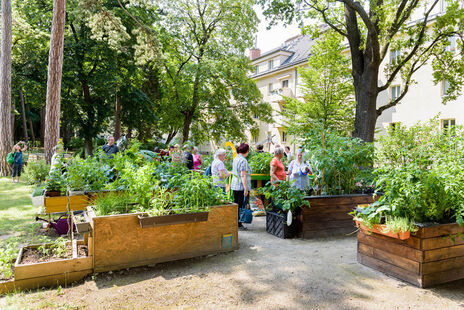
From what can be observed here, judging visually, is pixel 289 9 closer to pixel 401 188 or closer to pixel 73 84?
pixel 401 188

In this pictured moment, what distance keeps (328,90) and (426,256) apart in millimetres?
18545

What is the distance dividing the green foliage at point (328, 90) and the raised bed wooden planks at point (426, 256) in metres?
16.4

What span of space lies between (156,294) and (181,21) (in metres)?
22.1

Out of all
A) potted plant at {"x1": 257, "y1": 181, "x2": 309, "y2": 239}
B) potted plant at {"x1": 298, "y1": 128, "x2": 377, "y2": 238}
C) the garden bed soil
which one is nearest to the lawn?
the garden bed soil

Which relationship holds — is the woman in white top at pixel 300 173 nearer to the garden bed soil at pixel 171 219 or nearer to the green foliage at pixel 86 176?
the garden bed soil at pixel 171 219

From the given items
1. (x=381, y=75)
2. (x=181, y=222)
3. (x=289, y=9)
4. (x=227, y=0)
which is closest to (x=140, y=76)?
(x=227, y=0)

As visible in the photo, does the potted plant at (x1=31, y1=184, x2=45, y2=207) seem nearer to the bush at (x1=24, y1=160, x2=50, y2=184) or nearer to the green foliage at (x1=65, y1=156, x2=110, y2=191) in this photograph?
the green foliage at (x1=65, y1=156, x2=110, y2=191)

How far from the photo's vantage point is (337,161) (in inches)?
241

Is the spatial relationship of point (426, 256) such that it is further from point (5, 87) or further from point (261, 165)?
point (5, 87)

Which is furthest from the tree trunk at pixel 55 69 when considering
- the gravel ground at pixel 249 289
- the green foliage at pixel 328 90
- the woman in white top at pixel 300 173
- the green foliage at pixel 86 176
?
the green foliage at pixel 328 90

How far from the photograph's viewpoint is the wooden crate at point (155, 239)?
3.87 m

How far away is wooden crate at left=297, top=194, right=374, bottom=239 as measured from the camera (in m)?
5.60

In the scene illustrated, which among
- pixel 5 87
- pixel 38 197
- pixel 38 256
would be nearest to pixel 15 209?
pixel 38 197

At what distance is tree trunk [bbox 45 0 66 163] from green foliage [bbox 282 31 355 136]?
13333 mm
